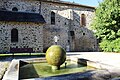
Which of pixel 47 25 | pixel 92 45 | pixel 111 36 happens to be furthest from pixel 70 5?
pixel 111 36

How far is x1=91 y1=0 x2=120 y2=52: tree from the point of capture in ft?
62.3

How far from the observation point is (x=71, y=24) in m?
Result: 25.7

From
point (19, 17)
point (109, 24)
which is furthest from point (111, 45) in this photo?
point (19, 17)

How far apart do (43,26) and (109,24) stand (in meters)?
8.56

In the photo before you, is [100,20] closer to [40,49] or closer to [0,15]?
[40,49]

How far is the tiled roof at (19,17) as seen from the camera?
64.5 feet

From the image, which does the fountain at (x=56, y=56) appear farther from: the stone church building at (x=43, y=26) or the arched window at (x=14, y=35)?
the arched window at (x=14, y=35)

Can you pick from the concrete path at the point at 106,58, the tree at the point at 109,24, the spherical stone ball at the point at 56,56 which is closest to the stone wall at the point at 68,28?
the tree at the point at 109,24

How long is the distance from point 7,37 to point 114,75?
1569 centimetres

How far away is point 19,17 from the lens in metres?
20.4

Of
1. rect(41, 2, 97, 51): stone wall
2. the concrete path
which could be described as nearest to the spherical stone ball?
the concrete path

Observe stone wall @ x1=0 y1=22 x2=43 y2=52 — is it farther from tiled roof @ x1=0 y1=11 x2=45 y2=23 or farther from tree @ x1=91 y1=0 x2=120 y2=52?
tree @ x1=91 y1=0 x2=120 y2=52

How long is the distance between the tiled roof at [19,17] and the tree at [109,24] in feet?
22.4

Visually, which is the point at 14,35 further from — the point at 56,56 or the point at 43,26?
the point at 56,56
